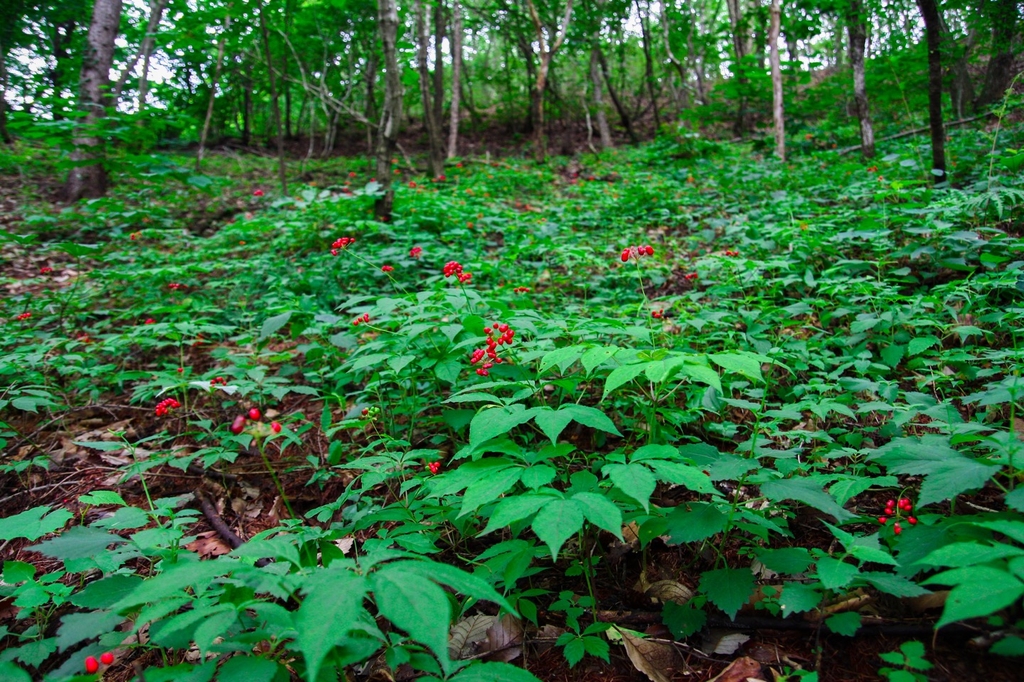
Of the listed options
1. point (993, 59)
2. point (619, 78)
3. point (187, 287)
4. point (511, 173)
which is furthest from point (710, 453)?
point (619, 78)

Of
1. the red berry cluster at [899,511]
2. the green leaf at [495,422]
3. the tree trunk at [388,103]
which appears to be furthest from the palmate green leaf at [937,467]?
the tree trunk at [388,103]

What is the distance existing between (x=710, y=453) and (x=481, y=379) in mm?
1104

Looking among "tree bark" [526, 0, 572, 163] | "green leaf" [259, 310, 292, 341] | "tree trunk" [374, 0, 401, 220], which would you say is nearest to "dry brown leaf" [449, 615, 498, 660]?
"green leaf" [259, 310, 292, 341]

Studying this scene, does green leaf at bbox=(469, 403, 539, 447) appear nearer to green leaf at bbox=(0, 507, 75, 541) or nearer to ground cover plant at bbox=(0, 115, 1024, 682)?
ground cover plant at bbox=(0, 115, 1024, 682)

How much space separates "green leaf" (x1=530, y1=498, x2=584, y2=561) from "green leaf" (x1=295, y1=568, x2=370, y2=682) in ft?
0.97

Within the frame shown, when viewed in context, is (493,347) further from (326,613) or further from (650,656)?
(326,613)

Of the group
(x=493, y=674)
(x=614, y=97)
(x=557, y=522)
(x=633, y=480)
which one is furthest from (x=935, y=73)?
(x=614, y=97)

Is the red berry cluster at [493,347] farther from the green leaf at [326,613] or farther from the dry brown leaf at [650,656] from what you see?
the green leaf at [326,613]

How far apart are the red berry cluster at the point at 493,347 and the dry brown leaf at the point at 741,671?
1.19 meters

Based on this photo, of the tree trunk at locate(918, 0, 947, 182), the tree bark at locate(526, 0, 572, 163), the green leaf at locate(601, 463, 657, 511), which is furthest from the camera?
the tree bark at locate(526, 0, 572, 163)

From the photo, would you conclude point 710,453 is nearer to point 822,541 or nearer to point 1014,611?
point 822,541

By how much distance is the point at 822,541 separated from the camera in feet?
6.08

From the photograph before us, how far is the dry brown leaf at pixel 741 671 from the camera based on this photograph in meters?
1.40

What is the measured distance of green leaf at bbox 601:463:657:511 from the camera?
120 cm
